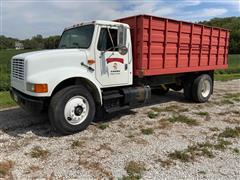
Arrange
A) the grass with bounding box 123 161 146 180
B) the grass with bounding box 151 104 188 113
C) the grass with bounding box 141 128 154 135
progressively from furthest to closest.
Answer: the grass with bounding box 151 104 188 113 → the grass with bounding box 141 128 154 135 → the grass with bounding box 123 161 146 180

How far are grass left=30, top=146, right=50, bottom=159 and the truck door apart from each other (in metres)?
1.90

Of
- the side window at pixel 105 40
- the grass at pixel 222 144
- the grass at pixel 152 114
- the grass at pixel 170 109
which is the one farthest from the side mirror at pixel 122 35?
the grass at pixel 222 144

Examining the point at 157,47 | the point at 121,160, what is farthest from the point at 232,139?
the point at 157,47

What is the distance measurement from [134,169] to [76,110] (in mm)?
1888

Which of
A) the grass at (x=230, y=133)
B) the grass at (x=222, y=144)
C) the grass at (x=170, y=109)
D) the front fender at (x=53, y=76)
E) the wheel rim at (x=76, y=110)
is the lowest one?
the grass at (x=222, y=144)

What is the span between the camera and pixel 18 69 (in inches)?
189

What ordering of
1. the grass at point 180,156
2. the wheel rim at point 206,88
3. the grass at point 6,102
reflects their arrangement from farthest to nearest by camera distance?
the wheel rim at point 206,88
the grass at point 6,102
the grass at point 180,156

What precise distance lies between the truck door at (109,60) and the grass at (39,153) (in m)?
1.90

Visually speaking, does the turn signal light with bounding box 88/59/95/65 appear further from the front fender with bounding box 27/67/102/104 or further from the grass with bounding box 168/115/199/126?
the grass with bounding box 168/115/199/126

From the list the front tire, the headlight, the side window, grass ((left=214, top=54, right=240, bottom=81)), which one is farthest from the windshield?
grass ((left=214, top=54, right=240, bottom=81))

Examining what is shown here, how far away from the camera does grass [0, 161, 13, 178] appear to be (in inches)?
128

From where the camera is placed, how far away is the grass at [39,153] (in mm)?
3776

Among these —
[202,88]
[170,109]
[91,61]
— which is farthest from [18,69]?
[202,88]

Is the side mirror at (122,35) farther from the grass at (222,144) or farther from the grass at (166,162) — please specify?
the grass at (222,144)
